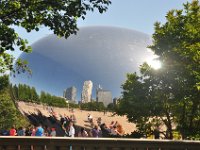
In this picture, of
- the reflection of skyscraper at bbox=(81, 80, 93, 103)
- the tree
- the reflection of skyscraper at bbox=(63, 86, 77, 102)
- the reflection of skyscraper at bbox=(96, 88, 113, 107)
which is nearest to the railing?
the tree

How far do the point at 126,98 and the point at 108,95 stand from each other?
13065cm

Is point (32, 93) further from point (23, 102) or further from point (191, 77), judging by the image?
point (191, 77)

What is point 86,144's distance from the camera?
1266 cm

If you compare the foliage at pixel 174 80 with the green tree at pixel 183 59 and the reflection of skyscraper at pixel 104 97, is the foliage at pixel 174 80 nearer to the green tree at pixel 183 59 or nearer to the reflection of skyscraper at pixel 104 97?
the green tree at pixel 183 59

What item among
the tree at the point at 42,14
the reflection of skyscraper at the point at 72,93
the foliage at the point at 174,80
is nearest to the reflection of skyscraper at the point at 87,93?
the reflection of skyscraper at the point at 72,93

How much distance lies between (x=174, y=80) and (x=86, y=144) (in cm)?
1777

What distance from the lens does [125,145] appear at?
13219 millimetres

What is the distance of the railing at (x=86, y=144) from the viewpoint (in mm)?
11820

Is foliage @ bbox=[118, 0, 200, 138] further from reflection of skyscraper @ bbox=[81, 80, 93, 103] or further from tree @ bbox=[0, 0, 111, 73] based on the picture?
reflection of skyscraper @ bbox=[81, 80, 93, 103]

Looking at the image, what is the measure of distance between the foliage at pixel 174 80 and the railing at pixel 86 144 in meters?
13.8

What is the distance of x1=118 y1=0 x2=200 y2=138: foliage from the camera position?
28078 millimetres

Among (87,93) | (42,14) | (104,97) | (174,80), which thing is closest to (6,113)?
(174,80)

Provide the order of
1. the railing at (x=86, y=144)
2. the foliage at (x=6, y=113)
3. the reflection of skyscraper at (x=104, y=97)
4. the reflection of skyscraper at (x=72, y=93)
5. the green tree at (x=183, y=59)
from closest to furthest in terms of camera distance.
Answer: the railing at (x=86, y=144) < the green tree at (x=183, y=59) < the foliage at (x=6, y=113) < the reflection of skyscraper at (x=104, y=97) < the reflection of skyscraper at (x=72, y=93)

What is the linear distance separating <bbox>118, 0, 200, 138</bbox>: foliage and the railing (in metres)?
13.8
